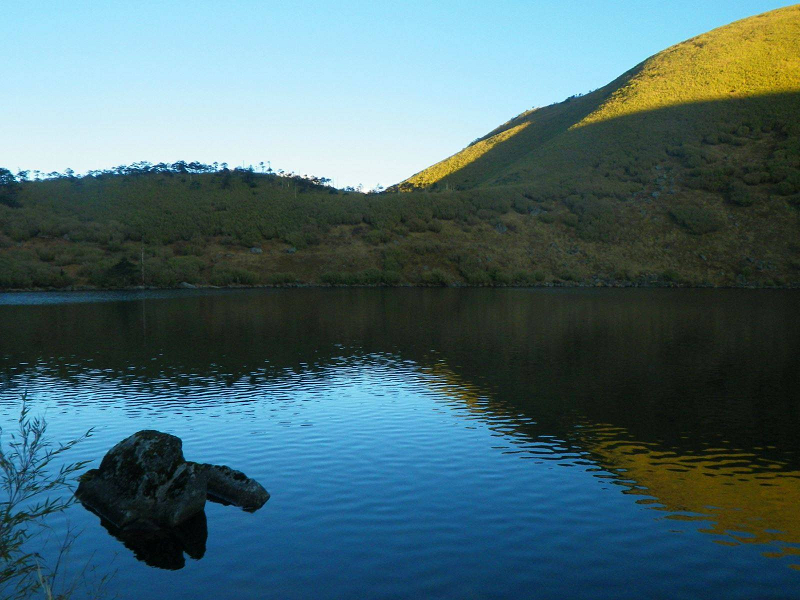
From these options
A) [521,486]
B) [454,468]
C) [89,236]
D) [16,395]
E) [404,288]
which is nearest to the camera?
[521,486]

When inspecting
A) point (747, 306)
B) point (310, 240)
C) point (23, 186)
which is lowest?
point (747, 306)

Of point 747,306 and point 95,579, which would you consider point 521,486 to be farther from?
point 747,306

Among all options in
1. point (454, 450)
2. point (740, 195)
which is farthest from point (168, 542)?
point (740, 195)

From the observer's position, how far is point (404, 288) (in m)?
98.8

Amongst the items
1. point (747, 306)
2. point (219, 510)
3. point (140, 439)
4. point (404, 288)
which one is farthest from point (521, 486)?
point (404, 288)

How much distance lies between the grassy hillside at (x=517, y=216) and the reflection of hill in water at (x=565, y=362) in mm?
33786

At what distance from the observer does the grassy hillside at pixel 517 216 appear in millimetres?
103625

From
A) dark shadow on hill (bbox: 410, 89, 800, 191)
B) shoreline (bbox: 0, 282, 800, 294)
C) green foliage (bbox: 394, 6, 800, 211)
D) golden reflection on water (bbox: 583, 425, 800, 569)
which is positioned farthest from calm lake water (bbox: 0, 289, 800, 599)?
dark shadow on hill (bbox: 410, 89, 800, 191)

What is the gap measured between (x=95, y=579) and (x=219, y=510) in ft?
11.4

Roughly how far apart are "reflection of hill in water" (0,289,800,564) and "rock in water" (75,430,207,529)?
9748mm

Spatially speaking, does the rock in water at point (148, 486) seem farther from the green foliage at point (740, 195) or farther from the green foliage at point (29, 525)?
the green foliage at point (740, 195)

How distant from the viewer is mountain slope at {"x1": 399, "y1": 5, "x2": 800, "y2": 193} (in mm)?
136375

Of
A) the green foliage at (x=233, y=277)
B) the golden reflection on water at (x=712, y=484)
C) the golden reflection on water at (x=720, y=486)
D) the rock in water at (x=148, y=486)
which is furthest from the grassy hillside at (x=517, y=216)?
the rock in water at (x=148, y=486)

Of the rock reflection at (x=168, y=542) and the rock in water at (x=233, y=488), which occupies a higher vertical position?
the rock in water at (x=233, y=488)
